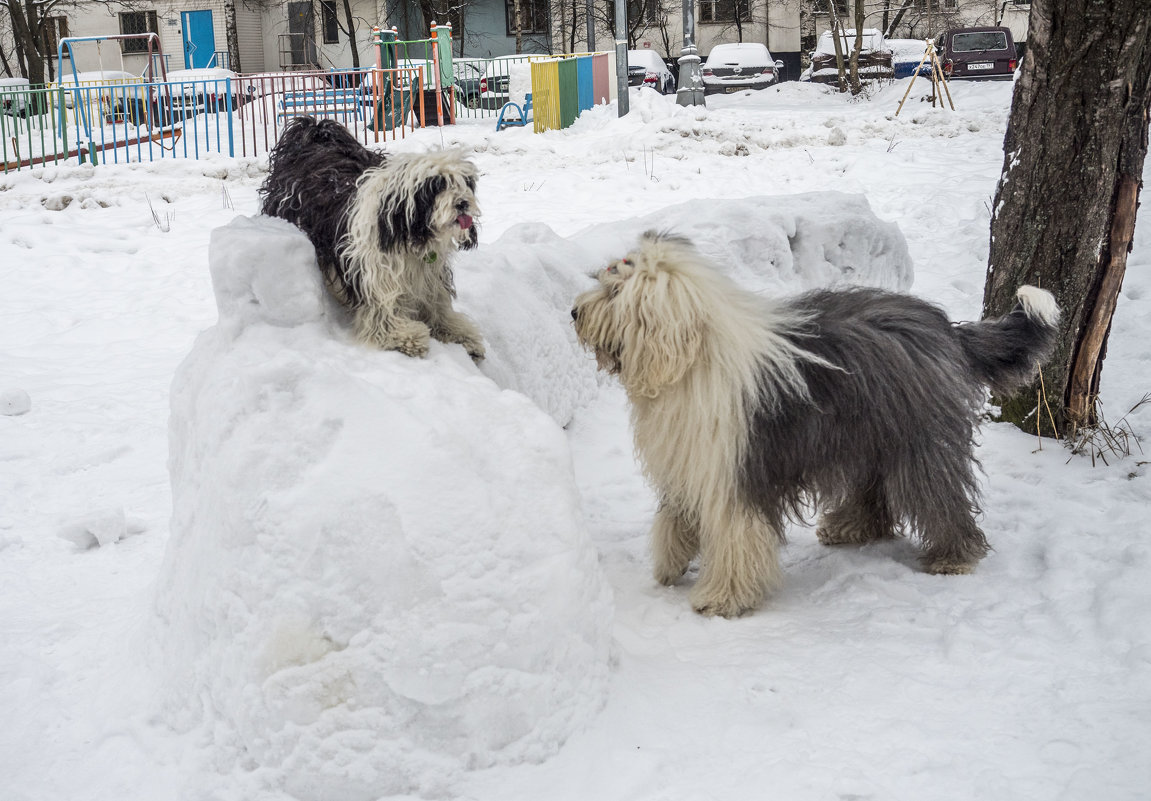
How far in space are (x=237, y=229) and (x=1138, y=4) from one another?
4.02 metres

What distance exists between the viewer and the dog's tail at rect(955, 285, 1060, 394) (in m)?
3.89

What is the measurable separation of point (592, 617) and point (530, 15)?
33269 mm

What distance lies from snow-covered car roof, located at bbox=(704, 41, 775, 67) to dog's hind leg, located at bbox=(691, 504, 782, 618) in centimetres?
2471

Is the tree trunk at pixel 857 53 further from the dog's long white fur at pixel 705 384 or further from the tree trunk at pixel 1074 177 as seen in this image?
the dog's long white fur at pixel 705 384

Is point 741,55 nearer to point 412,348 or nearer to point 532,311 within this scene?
point 532,311

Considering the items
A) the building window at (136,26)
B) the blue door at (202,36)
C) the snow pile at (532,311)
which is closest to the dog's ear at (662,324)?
the snow pile at (532,311)

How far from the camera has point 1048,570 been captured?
3818 mm

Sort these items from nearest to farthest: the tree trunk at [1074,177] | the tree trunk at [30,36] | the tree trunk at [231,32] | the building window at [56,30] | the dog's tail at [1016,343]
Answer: the dog's tail at [1016,343], the tree trunk at [1074,177], the tree trunk at [30,36], the building window at [56,30], the tree trunk at [231,32]

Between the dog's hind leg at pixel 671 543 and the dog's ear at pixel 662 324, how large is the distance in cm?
67

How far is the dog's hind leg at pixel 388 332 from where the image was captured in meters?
3.35

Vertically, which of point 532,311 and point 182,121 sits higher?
point 182,121

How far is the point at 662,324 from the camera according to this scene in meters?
3.36

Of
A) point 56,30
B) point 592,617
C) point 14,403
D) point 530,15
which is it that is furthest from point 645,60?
point 592,617

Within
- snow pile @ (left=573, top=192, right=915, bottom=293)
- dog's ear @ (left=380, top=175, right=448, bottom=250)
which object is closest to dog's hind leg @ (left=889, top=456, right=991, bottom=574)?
dog's ear @ (left=380, top=175, right=448, bottom=250)
